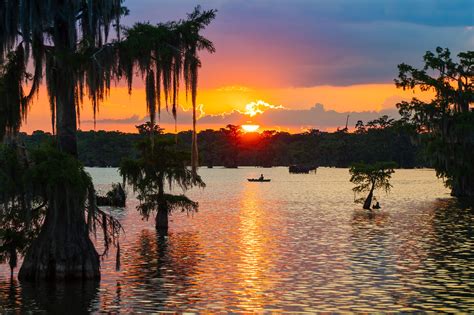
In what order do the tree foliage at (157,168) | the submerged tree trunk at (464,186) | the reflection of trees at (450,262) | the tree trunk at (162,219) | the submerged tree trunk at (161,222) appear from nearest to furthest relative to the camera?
1. the reflection of trees at (450,262)
2. the tree foliage at (157,168)
3. the tree trunk at (162,219)
4. the submerged tree trunk at (161,222)
5. the submerged tree trunk at (464,186)

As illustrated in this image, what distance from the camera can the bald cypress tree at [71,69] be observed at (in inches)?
1080

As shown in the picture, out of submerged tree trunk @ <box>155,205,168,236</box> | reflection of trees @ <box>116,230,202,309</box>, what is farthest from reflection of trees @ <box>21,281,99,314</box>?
submerged tree trunk @ <box>155,205,168,236</box>

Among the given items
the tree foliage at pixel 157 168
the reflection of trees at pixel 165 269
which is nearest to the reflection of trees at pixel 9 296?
the reflection of trees at pixel 165 269

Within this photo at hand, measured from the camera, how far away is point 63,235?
27.5m

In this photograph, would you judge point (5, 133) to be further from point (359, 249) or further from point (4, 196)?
point (359, 249)

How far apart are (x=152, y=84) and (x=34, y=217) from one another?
22.7 ft

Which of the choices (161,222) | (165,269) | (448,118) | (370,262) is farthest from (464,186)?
(165,269)

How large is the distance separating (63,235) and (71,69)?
6.31 meters

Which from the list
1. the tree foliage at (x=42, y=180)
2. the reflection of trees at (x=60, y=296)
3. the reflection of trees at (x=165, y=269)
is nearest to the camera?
the reflection of trees at (x=60, y=296)

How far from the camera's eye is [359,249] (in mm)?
46219

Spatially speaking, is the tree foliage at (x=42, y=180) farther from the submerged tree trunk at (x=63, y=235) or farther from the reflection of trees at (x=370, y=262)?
the reflection of trees at (x=370, y=262)

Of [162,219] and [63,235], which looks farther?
[162,219]

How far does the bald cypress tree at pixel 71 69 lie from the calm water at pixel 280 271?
1763 millimetres

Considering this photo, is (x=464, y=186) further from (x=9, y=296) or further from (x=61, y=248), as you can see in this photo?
(x=9, y=296)
